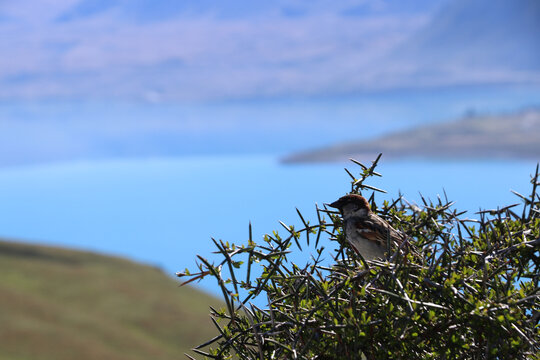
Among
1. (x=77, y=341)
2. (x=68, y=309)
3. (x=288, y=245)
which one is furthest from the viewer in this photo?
(x=68, y=309)

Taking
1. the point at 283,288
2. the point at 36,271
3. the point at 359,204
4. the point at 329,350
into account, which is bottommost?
the point at 329,350

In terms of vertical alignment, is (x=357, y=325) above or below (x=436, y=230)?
below

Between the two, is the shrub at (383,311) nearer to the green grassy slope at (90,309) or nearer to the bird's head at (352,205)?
the bird's head at (352,205)

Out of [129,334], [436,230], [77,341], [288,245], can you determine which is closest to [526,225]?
[436,230]

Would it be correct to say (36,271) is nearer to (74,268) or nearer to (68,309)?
(74,268)

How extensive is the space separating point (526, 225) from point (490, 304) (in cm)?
84

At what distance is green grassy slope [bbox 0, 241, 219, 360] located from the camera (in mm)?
50250

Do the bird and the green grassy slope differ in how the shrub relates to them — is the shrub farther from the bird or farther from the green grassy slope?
the green grassy slope

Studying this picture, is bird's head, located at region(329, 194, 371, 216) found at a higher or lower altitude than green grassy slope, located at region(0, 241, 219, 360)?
lower

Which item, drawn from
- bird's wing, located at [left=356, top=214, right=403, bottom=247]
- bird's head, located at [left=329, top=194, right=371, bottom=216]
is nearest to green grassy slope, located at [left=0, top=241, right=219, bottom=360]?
bird's wing, located at [left=356, top=214, right=403, bottom=247]

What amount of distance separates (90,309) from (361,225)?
6195cm

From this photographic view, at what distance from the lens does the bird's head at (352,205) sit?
2.91 meters

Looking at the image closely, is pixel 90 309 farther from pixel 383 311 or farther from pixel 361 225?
pixel 383 311

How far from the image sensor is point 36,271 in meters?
70.9
